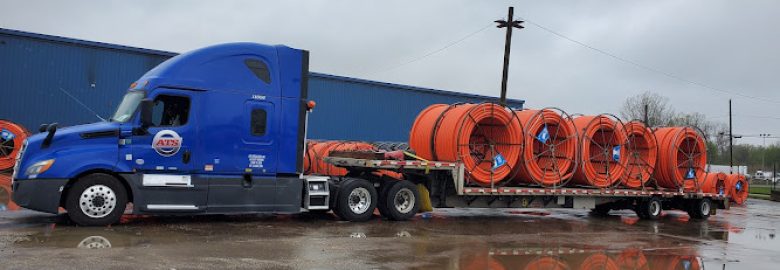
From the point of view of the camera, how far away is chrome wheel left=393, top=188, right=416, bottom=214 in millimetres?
12859

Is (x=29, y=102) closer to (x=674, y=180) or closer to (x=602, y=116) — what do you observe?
(x=602, y=116)

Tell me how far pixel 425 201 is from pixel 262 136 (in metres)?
3.84

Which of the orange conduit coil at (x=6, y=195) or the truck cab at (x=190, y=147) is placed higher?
the truck cab at (x=190, y=147)

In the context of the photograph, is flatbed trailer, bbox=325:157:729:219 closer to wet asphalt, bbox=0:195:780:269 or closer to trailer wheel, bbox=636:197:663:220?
trailer wheel, bbox=636:197:663:220

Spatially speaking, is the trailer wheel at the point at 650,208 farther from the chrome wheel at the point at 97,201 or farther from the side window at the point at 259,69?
the chrome wheel at the point at 97,201

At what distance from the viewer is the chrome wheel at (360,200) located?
40.6 feet

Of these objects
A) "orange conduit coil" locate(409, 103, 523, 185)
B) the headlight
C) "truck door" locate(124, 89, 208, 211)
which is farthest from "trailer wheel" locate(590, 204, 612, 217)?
the headlight

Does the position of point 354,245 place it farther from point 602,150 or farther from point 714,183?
point 714,183

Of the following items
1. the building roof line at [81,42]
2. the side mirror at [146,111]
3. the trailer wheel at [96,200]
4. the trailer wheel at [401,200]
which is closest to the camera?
the trailer wheel at [96,200]

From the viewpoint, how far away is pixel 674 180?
56.6 ft

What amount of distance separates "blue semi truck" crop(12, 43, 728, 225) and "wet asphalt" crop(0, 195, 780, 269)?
0.45 meters

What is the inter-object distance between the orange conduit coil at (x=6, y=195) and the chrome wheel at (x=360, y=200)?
6771 millimetres

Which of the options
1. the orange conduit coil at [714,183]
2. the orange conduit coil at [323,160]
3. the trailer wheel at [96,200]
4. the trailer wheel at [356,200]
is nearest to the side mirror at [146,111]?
the trailer wheel at [96,200]

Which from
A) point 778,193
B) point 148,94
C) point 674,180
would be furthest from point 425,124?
point 778,193
